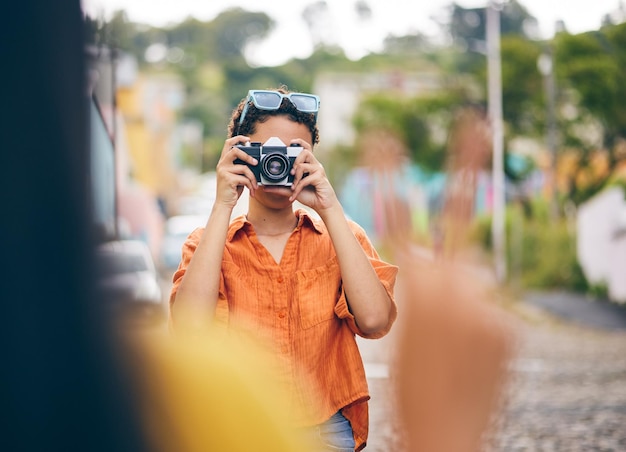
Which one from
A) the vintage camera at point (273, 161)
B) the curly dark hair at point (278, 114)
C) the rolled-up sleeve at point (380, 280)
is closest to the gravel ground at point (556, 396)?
the rolled-up sleeve at point (380, 280)

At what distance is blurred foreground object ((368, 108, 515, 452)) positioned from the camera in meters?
1.40

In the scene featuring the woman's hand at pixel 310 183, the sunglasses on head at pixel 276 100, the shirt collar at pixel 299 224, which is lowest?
the shirt collar at pixel 299 224

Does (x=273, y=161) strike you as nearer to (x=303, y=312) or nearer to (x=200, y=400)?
(x=303, y=312)

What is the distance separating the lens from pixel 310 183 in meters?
2.03

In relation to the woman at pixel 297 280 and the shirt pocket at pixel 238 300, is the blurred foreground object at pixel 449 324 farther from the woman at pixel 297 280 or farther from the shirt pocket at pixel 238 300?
the shirt pocket at pixel 238 300

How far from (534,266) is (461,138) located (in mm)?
21862

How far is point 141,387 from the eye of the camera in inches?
38.0

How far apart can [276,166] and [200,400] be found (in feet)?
3.37

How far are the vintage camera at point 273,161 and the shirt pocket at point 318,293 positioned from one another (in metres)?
0.21

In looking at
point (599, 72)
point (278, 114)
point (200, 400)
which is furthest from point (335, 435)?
point (599, 72)

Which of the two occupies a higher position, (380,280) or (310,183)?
(310,183)

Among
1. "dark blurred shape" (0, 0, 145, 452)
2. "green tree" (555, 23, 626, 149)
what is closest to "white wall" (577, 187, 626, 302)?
"green tree" (555, 23, 626, 149)

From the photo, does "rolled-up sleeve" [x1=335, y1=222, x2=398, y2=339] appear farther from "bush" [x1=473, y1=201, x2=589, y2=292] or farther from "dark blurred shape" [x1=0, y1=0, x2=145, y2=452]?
"bush" [x1=473, y1=201, x2=589, y2=292]

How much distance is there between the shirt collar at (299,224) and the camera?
214cm
